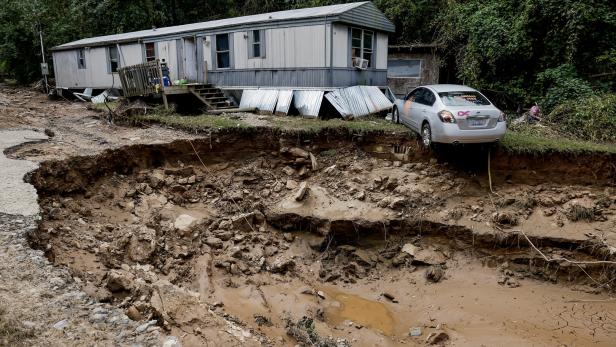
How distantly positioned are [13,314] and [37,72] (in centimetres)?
3109

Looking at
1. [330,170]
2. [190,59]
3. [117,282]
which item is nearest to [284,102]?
[330,170]

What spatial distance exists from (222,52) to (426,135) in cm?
1037

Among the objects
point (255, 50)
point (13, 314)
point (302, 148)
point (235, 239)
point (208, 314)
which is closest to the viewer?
point (13, 314)

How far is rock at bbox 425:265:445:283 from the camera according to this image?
382 inches

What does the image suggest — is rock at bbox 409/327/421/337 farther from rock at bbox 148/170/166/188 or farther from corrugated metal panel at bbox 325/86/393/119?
corrugated metal panel at bbox 325/86/393/119

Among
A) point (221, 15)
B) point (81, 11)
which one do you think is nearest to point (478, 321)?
point (221, 15)

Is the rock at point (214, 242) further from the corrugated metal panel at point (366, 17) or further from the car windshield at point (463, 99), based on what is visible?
the corrugated metal panel at point (366, 17)

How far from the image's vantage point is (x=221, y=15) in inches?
1208

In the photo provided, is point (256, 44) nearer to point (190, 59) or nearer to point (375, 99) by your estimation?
point (190, 59)

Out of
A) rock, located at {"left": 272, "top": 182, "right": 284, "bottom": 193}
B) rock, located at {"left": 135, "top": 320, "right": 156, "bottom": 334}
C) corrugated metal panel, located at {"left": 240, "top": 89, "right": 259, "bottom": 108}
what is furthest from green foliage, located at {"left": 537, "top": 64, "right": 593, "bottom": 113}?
rock, located at {"left": 135, "top": 320, "right": 156, "bottom": 334}

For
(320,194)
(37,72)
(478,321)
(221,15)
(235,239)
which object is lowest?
(478,321)

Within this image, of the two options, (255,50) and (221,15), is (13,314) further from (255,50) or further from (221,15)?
(221,15)

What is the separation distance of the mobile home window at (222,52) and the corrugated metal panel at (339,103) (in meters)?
5.28

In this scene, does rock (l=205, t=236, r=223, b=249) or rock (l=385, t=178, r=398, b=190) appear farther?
rock (l=385, t=178, r=398, b=190)
